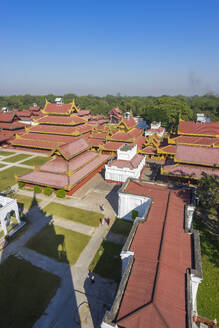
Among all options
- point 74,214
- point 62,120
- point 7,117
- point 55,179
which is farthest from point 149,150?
point 7,117

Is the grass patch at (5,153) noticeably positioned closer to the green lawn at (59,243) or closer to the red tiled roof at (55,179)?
the red tiled roof at (55,179)

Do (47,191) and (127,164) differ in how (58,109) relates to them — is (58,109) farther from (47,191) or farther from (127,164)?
(47,191)

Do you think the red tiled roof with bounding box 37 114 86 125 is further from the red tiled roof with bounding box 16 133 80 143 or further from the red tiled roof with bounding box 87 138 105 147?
the red tiled roof with bounding box 87 138 105 147

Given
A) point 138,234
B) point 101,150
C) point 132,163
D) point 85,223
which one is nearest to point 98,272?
point 138,234

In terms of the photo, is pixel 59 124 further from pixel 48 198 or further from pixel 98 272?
pixel 98 272

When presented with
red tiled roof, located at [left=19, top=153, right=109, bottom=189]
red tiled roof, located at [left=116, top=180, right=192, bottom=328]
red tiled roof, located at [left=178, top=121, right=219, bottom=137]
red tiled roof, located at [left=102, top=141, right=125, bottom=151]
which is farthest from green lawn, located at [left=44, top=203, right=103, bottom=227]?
red tiled roof, located at [left=178, top=121, right=219, bottom=137]

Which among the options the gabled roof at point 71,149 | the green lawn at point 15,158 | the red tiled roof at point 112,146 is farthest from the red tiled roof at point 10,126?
the gabled roof at point 71,149
